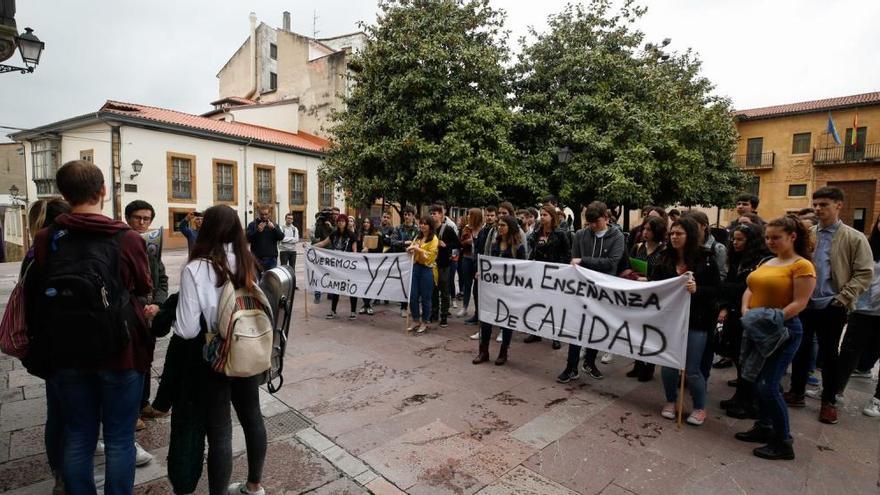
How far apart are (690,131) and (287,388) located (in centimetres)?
1690

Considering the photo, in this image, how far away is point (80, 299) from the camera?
199 cm

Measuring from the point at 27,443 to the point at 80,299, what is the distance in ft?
7.48

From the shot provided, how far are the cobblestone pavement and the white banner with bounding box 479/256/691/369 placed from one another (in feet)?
1.76

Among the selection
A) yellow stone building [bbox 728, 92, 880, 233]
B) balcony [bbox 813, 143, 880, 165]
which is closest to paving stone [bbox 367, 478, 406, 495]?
yellow stone building [bbox 728, 92, 880, 233]

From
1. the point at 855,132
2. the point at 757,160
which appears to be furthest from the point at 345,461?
the point at 757,160

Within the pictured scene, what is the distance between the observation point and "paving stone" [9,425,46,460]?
3148mm

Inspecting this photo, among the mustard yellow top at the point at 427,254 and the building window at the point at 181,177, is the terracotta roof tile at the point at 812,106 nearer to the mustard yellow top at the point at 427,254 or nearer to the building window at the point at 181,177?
the mustard yellow top at the point at 427,254

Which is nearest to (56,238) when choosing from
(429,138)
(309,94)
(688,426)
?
(688,426)

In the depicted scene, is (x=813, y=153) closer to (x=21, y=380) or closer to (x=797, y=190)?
(x=797, y=190)

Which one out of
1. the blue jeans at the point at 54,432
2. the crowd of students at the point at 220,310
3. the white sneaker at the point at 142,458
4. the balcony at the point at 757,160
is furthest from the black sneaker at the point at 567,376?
the balcony at the point at 757,160

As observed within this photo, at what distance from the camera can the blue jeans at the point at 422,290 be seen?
21.7 feet

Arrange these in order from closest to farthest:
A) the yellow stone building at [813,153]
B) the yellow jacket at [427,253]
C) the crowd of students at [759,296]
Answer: the crowd of students at [759,296], the yellow jacket at [427,253], the yellow stone building at [813,153]

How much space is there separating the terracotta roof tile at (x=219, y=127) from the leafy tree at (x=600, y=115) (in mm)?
14923

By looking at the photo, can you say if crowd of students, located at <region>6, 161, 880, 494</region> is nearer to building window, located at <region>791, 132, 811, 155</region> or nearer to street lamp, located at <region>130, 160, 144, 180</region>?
street lamp, located at <region>130, 160, 144, 180</region>
